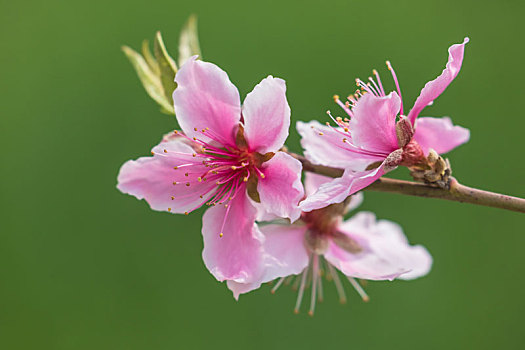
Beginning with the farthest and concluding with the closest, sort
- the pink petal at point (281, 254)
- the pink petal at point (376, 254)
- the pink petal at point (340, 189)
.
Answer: the pink petal at point (376, 254), the pink petal at point (281, 254), the pink petal at point (340, 189)

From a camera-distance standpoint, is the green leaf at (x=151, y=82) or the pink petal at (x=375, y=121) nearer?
the pink petal at (x=375, y=121)

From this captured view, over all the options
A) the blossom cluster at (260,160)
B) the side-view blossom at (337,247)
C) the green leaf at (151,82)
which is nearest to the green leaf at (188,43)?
the green leaf at (151,82)

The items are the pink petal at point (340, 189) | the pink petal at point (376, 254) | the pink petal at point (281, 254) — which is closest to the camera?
the pink petal at point (340, 189)

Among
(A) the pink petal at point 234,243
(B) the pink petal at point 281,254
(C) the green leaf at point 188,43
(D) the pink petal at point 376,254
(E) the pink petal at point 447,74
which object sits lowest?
(D) the pink petal at point 376,254

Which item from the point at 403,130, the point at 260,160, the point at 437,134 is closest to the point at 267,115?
the point at 260,160

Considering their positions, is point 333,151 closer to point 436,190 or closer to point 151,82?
point 436,190

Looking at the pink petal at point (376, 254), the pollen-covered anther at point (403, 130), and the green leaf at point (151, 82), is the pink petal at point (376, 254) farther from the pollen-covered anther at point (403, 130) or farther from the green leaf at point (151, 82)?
the green leaf at point (151, 82)

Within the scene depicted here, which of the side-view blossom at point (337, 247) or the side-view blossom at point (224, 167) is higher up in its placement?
the side-view blossom at point (224, 167)

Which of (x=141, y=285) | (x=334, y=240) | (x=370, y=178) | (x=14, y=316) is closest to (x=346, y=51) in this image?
(x=141, y=285)
